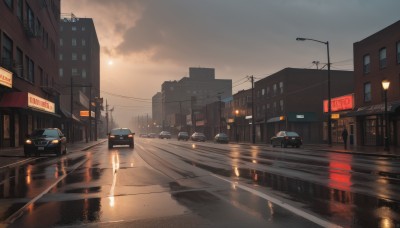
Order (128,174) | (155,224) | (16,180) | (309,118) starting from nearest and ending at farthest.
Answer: (155,224) < (16,180) < (128,174) < (309,118)

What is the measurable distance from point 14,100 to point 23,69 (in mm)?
5973

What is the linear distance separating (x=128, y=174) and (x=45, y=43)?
36.3 metres

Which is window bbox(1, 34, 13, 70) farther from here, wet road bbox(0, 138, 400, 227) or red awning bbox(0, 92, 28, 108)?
wet road bbox(0, 138, 400, 227)

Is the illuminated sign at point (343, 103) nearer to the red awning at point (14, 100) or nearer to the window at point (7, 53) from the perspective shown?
the red awning at point (14, 100)

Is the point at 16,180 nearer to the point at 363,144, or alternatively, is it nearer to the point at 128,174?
the point at 128,174

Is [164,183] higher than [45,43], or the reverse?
[45,43]

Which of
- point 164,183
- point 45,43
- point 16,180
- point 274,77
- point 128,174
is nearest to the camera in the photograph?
point 164,183

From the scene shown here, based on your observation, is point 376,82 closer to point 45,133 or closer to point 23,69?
point 45,133

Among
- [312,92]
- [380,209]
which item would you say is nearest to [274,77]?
[312,92]

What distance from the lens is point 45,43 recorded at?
44906 mm

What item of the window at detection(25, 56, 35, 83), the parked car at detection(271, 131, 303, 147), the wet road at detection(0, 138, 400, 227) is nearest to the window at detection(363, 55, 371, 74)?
the parked car at detection(271, 131, 303, 147)

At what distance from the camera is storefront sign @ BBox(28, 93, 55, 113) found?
29589 millimetres

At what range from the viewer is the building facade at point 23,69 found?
27500mm

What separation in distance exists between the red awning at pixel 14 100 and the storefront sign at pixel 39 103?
116cm
